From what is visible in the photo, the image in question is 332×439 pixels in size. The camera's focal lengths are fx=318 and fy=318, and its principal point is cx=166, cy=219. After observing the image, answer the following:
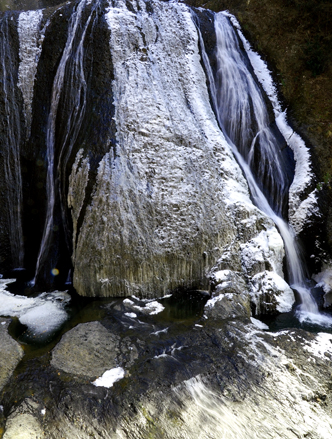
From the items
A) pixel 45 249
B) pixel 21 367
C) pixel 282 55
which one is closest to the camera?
pixel 21 367

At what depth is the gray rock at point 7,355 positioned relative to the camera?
4.87 metres

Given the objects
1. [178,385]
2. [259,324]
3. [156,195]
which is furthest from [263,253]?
[178,385]

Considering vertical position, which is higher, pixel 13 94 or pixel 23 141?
pixel 13 94

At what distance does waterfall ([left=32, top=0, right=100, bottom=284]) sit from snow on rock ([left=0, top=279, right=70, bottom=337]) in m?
1.01

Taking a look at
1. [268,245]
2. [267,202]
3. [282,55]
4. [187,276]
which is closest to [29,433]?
[187,276]

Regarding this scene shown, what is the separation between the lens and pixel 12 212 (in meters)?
9.16

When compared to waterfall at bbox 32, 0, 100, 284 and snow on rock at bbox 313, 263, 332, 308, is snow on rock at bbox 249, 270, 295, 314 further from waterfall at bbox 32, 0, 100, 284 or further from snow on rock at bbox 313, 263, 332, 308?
waterfall at bbox 32, 0, 100, 284

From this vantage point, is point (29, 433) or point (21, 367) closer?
point (29, 433)

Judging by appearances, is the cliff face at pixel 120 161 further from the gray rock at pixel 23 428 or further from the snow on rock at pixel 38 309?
the gray rock at pixel 23 428

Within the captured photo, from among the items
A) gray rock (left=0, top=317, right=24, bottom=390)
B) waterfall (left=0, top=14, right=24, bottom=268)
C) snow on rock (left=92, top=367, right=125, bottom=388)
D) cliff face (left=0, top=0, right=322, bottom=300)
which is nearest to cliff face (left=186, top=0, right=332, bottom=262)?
cliff face (left=0, top=0, right=322, bottom=300)

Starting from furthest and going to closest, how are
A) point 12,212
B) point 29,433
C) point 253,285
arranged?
1. point 12,212
2. point 253,285
3. point 29,433

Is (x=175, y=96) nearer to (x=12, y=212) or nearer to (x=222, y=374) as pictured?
(x=12, y=212)

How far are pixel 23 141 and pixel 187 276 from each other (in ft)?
19.5

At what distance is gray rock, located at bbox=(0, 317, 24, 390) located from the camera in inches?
192
